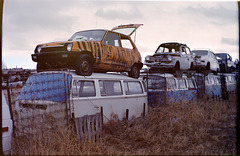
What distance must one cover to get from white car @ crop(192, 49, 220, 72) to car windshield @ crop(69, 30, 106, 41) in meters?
8.43

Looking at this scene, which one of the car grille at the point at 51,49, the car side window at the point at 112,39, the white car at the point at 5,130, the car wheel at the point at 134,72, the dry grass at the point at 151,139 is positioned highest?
the car side window at the point at 112,39

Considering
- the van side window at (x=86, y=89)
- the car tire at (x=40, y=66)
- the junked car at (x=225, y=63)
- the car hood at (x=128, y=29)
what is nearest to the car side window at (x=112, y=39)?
the car hood at (x=128, y=29)

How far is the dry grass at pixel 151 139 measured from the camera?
18.9 feet

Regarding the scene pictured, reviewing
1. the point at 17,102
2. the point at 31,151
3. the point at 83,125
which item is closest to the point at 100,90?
the point at 83,125

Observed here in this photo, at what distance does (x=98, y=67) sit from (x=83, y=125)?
104 inches

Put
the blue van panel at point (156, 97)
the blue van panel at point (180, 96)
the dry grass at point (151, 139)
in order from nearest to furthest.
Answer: the dry grass at point (151, 139)
the blue van panel at point (156, 97)
the blue van panel at point (180, 96)

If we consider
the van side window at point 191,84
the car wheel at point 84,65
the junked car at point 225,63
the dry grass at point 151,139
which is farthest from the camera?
the junked car at point 225,63

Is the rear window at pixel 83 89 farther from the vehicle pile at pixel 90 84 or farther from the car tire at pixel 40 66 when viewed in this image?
the car tire at pixel 40 66

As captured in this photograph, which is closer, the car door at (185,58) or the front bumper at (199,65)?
the car door at (185,58)

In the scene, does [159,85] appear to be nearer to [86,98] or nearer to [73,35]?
[73,35]

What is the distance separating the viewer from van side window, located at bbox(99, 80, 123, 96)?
7.78 m

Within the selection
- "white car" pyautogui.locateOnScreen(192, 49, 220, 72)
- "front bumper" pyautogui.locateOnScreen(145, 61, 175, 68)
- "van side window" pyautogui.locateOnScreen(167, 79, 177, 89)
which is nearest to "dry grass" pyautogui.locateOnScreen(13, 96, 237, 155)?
"van side window" pyautogui.locateOnScreen(167, 79, 177, 89)

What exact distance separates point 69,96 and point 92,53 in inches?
84.6

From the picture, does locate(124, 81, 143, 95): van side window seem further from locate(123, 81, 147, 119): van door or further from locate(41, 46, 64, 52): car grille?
locate(41, 46, 64, 52): car grille
